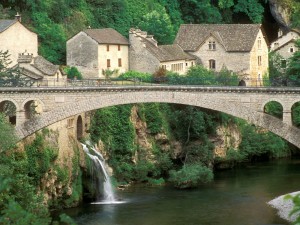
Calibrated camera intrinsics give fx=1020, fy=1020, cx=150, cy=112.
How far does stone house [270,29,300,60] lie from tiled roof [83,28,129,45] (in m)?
22.0

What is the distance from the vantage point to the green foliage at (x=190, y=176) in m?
72.7

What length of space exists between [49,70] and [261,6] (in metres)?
42.6

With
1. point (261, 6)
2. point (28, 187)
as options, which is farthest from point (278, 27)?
point (28, 187)

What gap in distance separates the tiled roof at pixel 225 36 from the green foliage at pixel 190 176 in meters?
25.8

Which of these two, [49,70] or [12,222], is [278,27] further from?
[12,222]

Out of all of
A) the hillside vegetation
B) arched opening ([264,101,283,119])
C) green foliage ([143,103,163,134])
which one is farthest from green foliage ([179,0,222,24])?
green foliage ([143,103,163,134])

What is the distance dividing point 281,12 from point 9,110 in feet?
176

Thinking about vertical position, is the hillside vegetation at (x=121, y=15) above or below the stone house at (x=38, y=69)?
above

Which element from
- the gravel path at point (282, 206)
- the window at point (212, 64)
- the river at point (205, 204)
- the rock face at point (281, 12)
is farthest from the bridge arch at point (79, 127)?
the rock face at point (281, 12)

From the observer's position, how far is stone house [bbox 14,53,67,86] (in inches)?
2928

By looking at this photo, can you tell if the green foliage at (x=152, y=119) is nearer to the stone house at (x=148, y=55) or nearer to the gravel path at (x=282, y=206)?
the stone house at (x=148, y=55)

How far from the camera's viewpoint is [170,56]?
93.4 meters

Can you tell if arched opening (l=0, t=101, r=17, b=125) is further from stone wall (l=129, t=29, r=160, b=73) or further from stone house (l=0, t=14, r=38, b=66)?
stone wall (l=129, t=29, r=160, b=73)

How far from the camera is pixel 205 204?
65312 mm
